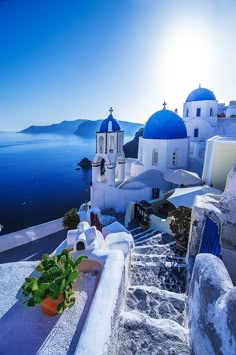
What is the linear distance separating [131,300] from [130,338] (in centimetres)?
108

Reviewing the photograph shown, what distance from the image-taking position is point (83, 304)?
2.90m

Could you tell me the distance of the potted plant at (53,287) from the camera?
2545 millimetres

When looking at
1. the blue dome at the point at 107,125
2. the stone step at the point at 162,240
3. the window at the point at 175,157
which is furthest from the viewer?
the window at the point at 175,157

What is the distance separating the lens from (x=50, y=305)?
2.71 meters

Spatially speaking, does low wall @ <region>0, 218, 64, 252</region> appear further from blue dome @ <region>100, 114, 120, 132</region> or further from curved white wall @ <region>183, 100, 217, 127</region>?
curved white wall @ <region>183, 100, 217, 127</region>

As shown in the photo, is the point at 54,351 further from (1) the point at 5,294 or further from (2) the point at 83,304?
(1) the point at 5,294

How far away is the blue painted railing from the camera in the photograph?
13.7 feet

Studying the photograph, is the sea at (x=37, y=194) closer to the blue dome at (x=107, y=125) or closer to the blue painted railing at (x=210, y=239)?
the blue dome at (x=107, y=125)

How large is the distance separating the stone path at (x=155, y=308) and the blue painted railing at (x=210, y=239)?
1020 millimetres

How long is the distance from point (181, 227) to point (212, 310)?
479 centimetres

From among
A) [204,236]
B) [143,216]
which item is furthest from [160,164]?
[204,236]

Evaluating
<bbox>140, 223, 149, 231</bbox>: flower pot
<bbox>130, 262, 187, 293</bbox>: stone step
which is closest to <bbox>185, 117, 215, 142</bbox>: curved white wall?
<bbox>140, 223, 149, 231</bbox>: flower pot

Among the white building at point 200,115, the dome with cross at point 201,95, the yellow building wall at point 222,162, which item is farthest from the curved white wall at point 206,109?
the yellow building wall at point 222,162

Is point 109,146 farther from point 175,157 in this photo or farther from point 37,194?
point 37,194
